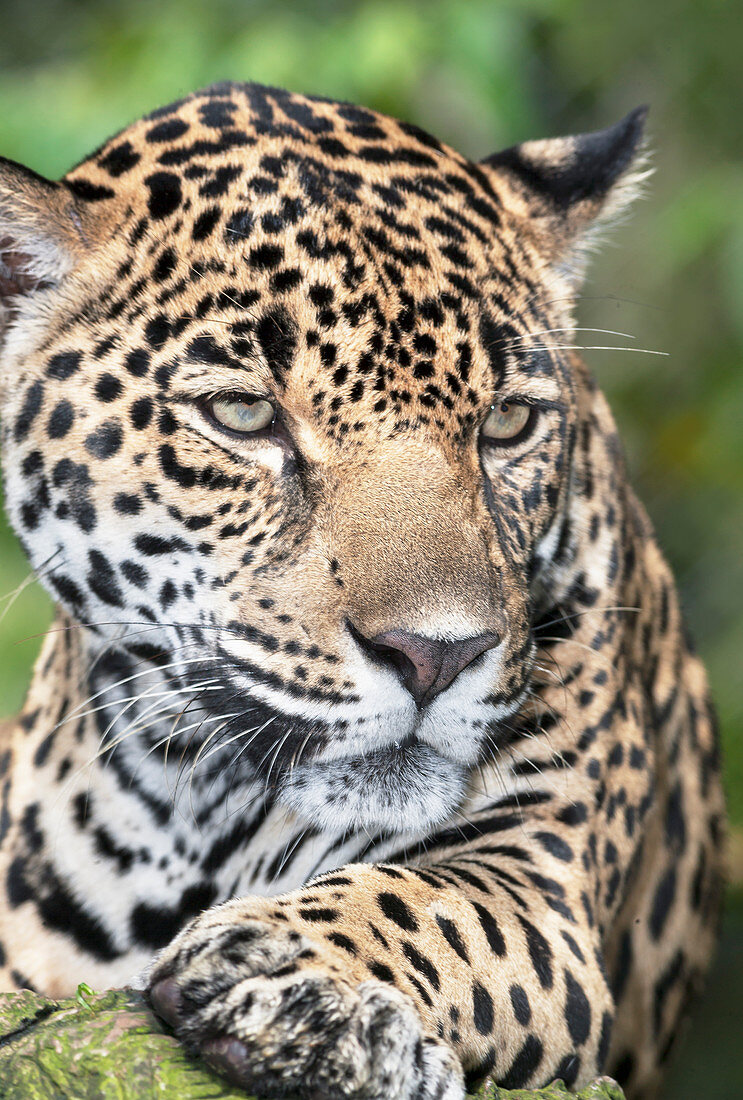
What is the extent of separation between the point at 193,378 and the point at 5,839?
6.62 feet

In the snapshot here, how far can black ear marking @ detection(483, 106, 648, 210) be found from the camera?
178 inches

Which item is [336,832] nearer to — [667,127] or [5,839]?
[5,839]

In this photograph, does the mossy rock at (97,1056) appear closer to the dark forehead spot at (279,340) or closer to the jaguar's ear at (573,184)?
the dark forehead spot at (279,340)

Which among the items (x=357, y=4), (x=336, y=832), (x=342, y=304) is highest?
(x=357, y=4)

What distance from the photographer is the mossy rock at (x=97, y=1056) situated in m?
2.46

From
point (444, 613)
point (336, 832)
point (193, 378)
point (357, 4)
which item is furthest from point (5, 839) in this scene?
point (357, 4)

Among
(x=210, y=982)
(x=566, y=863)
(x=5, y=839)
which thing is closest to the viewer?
(x=210, y=982)

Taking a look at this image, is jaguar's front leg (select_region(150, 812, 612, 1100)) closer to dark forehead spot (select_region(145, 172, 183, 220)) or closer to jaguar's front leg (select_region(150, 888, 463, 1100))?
jaguar's front leg (select_region(150, 888, 463, 1100))

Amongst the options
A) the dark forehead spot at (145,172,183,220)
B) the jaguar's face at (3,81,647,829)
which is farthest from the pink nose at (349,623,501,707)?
the dark forehead spot at (145,172,183,220)

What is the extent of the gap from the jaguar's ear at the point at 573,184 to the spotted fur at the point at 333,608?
0.01 metres

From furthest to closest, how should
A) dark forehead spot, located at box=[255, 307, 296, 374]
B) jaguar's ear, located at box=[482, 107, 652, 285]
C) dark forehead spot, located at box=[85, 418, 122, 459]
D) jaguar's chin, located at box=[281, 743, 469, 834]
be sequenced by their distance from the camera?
jaguar's ear, located at box=[482, 107, 652, 285] < dark forehead spot, located at box=[85, 418, 122, 459] < dark forehead spot, located at box=[255, 307, 296, 374] < jaguar's chin, located at box=[281, 743, 469, 834]

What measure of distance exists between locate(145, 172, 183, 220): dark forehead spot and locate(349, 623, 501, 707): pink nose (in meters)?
1.53

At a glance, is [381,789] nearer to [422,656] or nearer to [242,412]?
[422,656]

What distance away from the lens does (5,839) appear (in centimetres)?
462
